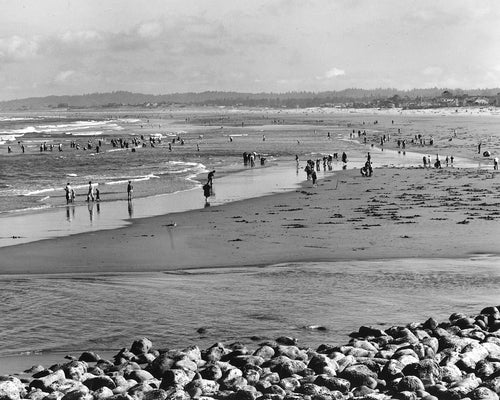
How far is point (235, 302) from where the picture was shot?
19359mm

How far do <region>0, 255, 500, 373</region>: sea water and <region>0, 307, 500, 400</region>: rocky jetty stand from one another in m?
1.78

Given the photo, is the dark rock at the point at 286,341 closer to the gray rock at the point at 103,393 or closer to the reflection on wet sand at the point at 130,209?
the gray rock at the point at 103,393

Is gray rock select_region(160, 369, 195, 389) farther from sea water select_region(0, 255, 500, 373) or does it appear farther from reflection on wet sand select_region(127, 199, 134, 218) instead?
reflection on wet sand select_region(127, 199, 134, 218)

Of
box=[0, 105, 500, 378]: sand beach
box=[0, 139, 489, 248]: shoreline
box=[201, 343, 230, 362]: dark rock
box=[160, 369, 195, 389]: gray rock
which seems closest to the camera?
box=[160, 369, 195, 389]: gray rock

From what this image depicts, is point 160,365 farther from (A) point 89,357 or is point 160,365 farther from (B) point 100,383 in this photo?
(A) point 89,357

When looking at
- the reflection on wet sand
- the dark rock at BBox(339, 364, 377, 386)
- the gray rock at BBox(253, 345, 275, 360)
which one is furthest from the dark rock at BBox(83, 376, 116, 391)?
the reflection on wet sand

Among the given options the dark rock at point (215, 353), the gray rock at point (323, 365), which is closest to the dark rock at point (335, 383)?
the gray rock at point (323, 365)

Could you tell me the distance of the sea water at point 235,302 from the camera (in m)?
16.6

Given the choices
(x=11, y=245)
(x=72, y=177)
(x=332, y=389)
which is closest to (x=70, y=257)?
(x=11, y=245)

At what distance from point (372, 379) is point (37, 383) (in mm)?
5235

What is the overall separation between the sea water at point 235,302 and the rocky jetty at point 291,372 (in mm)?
1779

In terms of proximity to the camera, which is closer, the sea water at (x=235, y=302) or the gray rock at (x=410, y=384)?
the gray rock at (x=410, y=384)

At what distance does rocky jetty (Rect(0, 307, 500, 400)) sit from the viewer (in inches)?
440

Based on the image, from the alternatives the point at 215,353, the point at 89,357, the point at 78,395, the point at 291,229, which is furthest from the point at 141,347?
the point at 291,229
